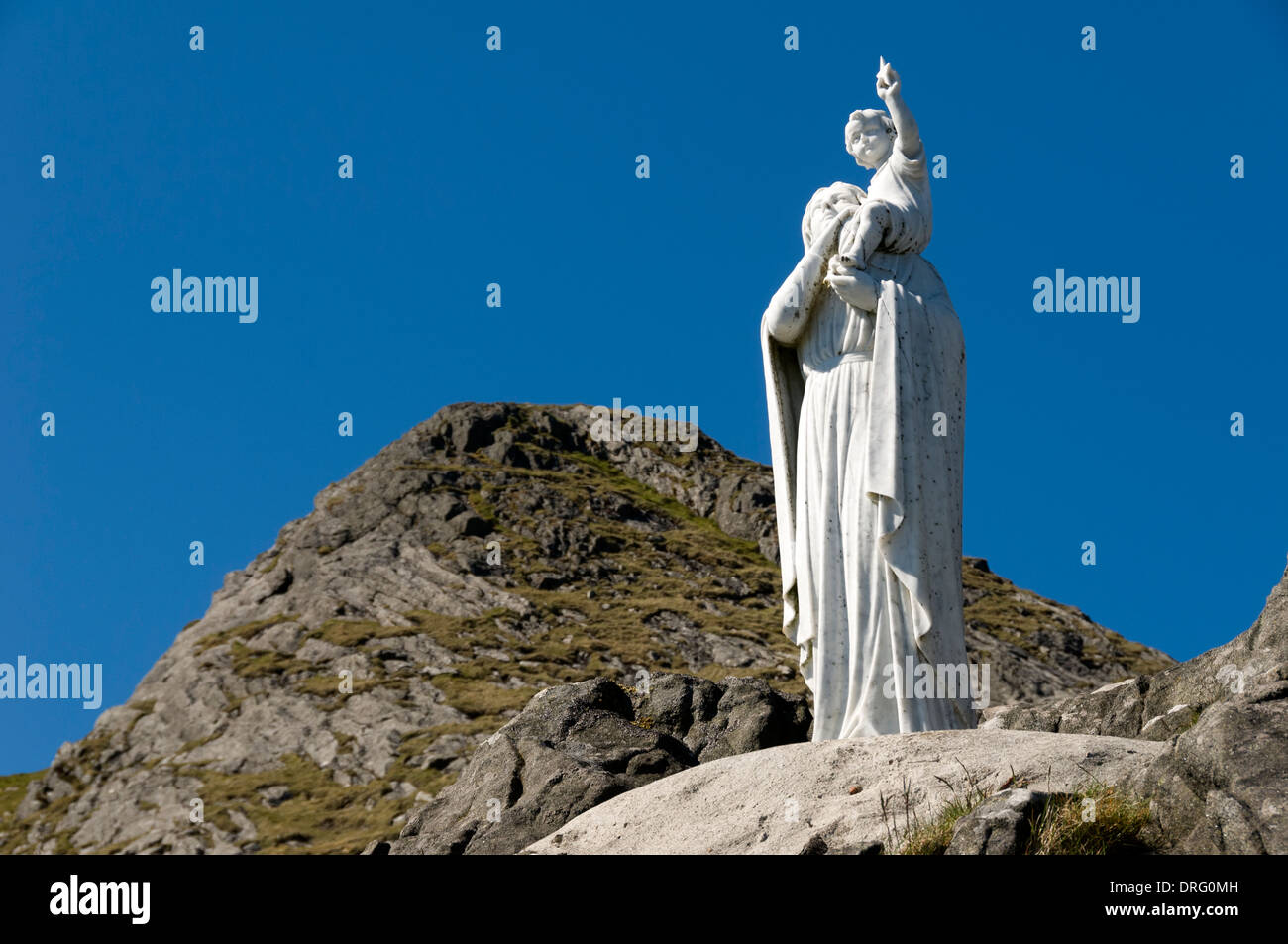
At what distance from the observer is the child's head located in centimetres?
1391

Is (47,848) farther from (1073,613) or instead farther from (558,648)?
(1073,613)

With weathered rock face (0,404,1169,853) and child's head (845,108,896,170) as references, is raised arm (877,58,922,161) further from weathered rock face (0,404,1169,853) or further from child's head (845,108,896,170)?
weathered rock face (0,404,1169,853)

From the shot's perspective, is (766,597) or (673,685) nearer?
(673,685)

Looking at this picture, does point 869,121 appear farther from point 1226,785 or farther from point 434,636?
point 434,636

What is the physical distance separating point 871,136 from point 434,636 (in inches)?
3539

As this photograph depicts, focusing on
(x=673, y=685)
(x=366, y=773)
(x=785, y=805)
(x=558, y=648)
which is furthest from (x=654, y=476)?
(x=785, y=805)

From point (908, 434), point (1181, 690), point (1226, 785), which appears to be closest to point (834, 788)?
point (1226, 785)

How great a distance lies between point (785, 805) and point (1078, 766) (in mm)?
2017

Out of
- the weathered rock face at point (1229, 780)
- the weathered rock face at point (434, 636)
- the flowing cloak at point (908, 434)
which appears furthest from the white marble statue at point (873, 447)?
the weathered rock face at point (434, 636)

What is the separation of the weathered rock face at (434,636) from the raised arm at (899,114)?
51850mm

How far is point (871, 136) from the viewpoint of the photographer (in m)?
13.9

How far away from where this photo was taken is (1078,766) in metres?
10.4

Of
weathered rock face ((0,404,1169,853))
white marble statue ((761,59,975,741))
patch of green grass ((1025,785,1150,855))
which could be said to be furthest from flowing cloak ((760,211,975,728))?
weathered rock face ((0,404,1169,853))

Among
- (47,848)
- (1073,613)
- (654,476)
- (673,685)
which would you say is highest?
(654,476)
